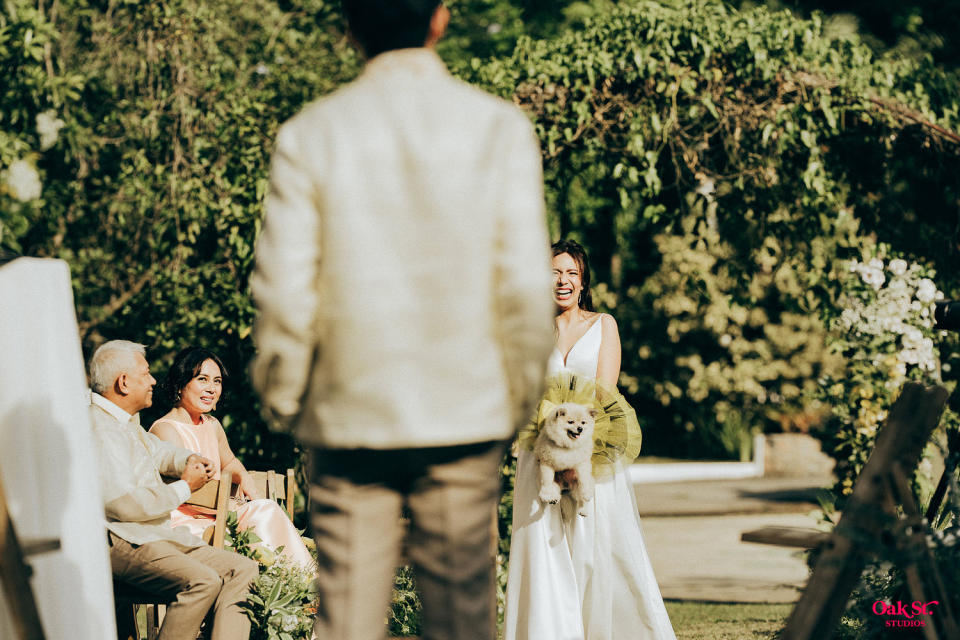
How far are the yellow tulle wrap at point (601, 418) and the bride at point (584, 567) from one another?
0.08 metres

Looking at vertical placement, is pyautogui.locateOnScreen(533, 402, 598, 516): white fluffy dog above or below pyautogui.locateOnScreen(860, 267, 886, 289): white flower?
below

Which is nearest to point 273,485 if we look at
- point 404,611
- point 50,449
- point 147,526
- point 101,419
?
point 404,611

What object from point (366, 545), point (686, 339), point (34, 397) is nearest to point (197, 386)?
point (34, 397)

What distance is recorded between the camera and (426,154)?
2.34m

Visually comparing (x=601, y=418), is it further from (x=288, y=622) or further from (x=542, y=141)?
(x=542, y=141)

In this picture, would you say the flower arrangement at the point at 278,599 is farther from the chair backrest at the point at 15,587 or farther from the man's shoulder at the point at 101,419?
the chair backrest at the point at 15,587

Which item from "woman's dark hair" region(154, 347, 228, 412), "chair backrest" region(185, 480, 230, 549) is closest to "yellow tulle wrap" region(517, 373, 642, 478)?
"chair backrest" region(185, 480, 230, 549)

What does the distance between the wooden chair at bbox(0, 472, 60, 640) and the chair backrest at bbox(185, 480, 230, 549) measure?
8.01 feet

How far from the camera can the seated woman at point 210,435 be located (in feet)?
18.3

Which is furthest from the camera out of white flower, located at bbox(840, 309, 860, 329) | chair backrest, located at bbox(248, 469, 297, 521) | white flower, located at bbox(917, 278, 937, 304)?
white flower, located at bbox(840, 309, 860, 329)

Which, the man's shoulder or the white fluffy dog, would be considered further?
the white fluffy dog

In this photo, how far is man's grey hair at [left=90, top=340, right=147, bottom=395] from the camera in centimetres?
473

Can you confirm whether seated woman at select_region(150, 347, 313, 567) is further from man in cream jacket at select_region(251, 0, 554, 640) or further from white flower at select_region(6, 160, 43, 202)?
man in cream jacket at select_region(251, 0, 554, 640)

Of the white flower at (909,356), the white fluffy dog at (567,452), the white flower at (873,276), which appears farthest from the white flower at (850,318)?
the white fluffy dog at (567,452)
